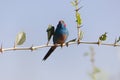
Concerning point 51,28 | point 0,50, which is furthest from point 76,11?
point 0,50

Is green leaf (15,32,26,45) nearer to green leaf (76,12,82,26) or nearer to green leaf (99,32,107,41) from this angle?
green leaf (76,12,82,26)

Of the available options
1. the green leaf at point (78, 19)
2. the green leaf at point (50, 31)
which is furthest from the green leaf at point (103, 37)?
the green leaf at point (50, 31)

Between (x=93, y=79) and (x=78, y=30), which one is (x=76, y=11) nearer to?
(x=78, y=30)

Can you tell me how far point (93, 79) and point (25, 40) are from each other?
0.46m

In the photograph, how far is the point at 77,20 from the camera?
7.20ft

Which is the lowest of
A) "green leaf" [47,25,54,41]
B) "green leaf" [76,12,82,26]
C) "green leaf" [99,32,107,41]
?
"green leaf" [99,32,107,41]

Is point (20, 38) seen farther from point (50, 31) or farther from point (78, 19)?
point (78, 19)

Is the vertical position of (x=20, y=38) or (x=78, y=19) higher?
(x=78, y=19)

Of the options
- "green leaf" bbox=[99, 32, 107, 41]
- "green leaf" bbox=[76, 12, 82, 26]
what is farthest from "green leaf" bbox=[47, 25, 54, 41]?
"green leaf" bbox=[99, 32, 107, 41]

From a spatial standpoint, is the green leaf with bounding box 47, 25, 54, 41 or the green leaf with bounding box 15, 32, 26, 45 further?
the green leaf with bounding box 47, 25, 54, 41

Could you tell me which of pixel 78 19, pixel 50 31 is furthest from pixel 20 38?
pixel 78 19

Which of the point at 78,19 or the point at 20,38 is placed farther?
the point at 78,19

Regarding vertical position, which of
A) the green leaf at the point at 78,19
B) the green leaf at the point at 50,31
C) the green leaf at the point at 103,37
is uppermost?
the green leaf at the point at 78,19

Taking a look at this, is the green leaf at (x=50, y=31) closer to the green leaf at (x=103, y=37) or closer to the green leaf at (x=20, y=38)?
the green leaf at (x=20, y=38)
